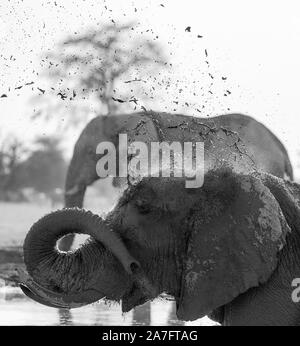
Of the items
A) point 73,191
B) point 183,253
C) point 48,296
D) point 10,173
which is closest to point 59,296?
point 48,296

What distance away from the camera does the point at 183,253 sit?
18.9ft

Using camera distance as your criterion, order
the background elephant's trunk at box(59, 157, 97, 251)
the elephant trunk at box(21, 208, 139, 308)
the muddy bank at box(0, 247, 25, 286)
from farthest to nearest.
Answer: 1. the background elephant's trunk at box(59, 157, 97, 251)
2. the muddy bank at box(0, 247, 25, 286)
3. the elephant trunk at box(21, 208, 139, 308)

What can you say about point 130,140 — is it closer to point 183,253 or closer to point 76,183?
point 76,183

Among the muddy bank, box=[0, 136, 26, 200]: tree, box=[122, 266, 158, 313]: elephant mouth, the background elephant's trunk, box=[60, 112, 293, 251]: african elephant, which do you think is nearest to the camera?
box=[122, 266, 158, 313]: elephant mouth

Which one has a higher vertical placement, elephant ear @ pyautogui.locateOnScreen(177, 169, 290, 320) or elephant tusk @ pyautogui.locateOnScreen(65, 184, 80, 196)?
elephant tusk @ pyautogui.locateOnScreen(65, 184, 80, 196)

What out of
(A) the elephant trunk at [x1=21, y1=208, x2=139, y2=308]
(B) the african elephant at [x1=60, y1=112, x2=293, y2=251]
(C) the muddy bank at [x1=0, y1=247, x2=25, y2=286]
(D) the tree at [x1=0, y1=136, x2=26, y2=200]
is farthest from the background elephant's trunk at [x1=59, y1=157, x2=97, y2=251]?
(D) the tree at [x1=0, y1=136, x2=26, y2=200]

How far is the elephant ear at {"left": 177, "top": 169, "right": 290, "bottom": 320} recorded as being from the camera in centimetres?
561

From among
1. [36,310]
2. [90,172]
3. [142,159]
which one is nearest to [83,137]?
[90,172]

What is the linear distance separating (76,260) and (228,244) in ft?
2.42

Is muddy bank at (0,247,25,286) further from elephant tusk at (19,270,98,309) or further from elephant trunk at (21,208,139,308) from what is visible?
elephant trunk at (21,208,139,308)

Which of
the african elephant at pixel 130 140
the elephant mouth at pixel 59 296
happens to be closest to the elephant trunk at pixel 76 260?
the elephant mouth at pixel 59 296

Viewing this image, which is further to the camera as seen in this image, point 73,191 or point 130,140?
point 73,191

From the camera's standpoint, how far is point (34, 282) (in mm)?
5621

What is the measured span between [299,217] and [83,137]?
9.42 metres
